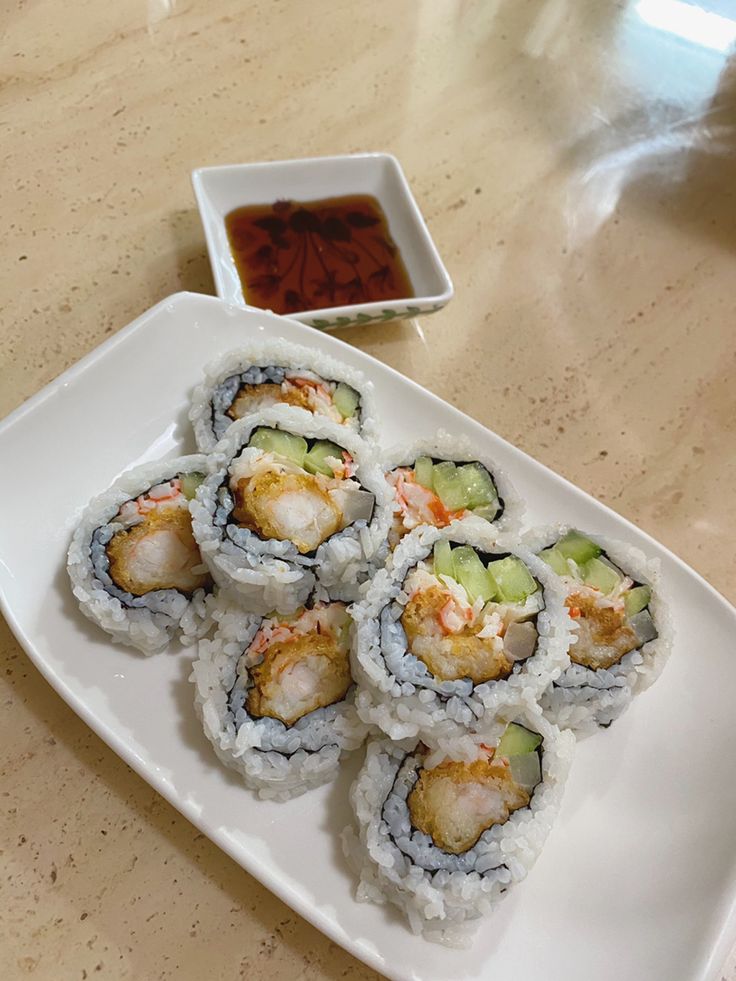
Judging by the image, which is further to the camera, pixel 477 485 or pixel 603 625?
pixel 477 485

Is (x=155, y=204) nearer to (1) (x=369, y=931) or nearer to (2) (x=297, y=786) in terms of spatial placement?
(2) (x=297, y=786)

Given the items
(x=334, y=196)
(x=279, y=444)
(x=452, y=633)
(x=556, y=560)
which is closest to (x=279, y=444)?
(x=279, y=444)

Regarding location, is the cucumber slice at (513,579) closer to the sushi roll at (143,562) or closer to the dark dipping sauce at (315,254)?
the sushi roll at (143,562)

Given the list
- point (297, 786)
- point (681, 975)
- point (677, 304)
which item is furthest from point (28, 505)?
point (677, 304)

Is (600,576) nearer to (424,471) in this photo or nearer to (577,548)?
(577,548)

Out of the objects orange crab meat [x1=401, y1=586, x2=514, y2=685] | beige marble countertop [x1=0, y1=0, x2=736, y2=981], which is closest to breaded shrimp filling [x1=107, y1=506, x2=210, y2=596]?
beige marble countertop [x1=0, y1=0, x2=736, y2=981]

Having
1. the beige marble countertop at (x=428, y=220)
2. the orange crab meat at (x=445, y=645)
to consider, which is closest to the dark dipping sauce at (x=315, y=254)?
the beige marble countertop at (x=428, y=220)
